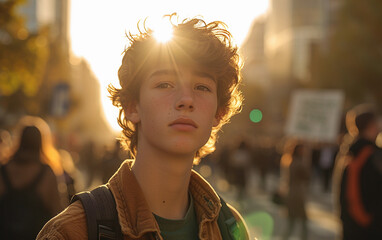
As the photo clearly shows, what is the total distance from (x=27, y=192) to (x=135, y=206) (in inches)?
135

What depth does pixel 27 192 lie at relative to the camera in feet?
18.7

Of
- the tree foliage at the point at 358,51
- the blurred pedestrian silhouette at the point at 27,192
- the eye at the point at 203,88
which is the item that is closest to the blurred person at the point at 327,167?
the tree foliage at the point at 358,51

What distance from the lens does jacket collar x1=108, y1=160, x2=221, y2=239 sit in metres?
2.38

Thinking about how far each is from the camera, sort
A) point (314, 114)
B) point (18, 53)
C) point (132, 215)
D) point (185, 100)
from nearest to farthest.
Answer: point (132, 215)
point (185, 100)
point (314, 114)
point (18, 53)

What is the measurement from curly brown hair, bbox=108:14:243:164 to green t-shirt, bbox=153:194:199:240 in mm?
448

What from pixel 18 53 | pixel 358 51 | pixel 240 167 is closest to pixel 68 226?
pixel 18 53

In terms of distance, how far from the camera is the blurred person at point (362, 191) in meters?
6.26

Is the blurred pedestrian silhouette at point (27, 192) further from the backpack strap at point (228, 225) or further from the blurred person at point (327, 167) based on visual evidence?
the blurred person at point (327, 167)

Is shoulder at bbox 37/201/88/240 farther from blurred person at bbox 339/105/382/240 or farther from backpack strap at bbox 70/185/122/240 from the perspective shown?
blurred person at bbox 339/105/382/240

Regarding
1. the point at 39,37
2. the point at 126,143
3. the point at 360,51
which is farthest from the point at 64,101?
the point at 360,51

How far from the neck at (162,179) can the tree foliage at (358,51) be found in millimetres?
34422

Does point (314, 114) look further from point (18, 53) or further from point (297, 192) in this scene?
point (18, 53)

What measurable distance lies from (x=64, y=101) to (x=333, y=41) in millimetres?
26552

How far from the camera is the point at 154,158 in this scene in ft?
8.68
